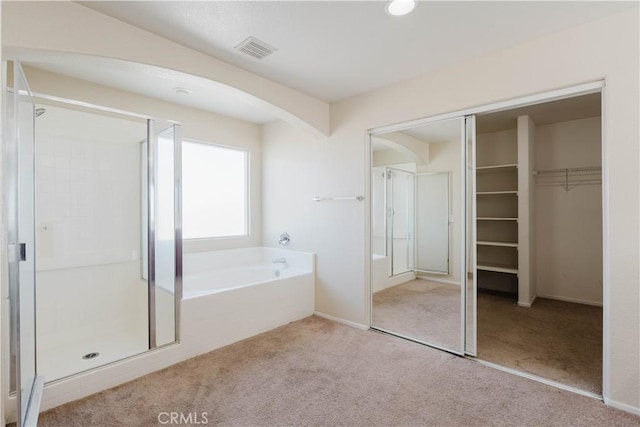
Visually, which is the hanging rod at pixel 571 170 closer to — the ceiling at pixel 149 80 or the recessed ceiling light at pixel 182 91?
the ceiling at pixel 149 80

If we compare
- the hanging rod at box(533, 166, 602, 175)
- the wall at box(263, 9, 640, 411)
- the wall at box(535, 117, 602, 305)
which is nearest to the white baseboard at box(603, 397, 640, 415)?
the wall at box(263, 9, 640, 411)

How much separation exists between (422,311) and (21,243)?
3.43 metres

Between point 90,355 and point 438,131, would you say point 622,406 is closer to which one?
point 438,131

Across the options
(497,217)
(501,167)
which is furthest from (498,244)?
(501,167)

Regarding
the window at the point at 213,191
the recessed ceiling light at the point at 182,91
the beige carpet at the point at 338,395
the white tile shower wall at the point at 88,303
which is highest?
the recessed ceiling light at the point at 182,91

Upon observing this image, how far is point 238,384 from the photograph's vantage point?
223 cm

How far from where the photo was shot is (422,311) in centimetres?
351

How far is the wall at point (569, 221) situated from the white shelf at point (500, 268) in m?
0.38

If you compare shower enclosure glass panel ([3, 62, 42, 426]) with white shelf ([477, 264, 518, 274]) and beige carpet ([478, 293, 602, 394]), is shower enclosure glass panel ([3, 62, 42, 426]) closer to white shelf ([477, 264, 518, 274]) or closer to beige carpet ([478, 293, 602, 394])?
beige carpet ([478, 293, 602, 394])

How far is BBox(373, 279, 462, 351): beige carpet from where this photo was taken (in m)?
→ 3.01

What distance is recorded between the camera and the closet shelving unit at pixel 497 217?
14.5ft

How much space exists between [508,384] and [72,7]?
3681 millimetres

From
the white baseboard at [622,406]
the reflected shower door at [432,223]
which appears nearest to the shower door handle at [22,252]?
the reflected shower door at [432,223]

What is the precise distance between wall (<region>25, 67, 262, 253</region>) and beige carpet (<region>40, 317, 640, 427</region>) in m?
1.79
